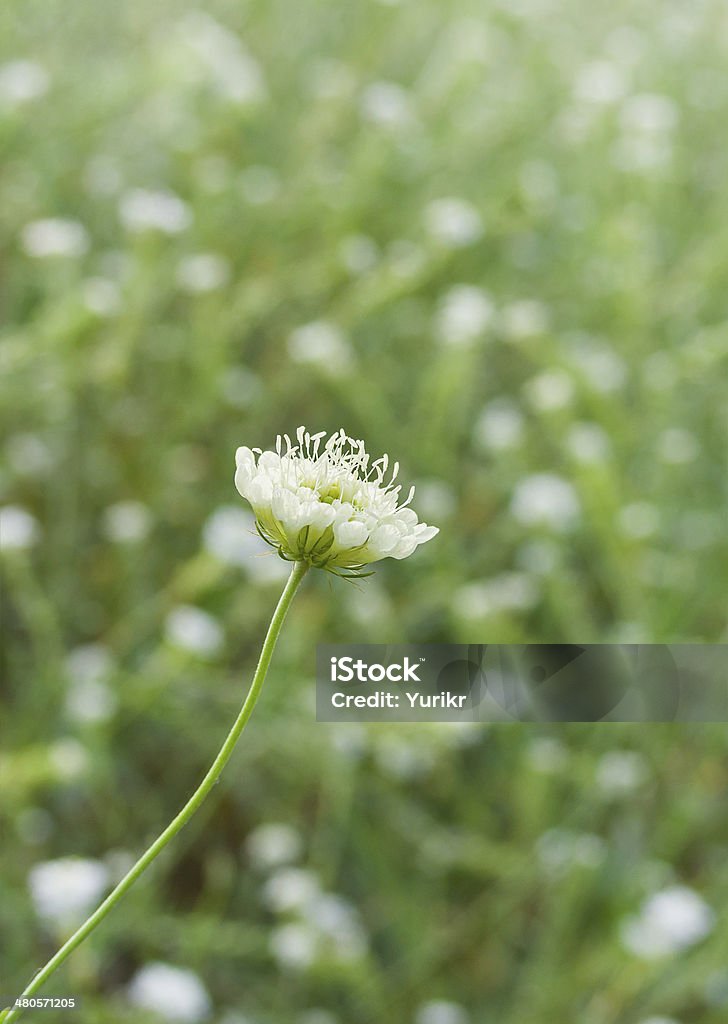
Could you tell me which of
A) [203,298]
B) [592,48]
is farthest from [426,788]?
[592,48]

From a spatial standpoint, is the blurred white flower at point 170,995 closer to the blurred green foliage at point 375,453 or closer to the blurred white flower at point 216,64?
the blurred green foliage at point 375,453

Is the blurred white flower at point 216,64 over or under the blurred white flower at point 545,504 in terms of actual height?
over

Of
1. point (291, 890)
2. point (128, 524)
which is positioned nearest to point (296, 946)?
point (291, 890)

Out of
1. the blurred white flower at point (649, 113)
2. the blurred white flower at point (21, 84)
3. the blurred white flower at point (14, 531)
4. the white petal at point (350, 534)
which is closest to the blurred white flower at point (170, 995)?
the blurred white flower at point (14, 531)

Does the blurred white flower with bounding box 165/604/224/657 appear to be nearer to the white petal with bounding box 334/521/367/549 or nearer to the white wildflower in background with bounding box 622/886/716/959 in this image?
the white wildflower in background with bounding box 622/886/716/959

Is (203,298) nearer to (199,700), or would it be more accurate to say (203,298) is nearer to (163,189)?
(163,189)

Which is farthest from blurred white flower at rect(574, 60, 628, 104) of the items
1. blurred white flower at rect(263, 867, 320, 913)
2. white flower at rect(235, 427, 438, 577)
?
white flower at rect(235, 427, 438, 577)
